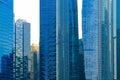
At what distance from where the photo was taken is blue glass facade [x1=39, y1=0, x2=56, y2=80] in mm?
69375

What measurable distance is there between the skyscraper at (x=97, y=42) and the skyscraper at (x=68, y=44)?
171 centimetres

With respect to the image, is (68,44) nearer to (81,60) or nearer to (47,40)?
(81,60)

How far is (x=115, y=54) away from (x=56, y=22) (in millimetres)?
11497

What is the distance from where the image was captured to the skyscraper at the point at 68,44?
68562 mm

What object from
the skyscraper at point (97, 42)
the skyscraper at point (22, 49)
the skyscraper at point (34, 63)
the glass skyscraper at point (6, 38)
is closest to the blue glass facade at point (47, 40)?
the glass skyscraper at point (6, 38)

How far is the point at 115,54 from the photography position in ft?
253

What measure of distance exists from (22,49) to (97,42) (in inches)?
769

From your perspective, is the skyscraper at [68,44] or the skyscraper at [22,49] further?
the skyscraper at [22,49]

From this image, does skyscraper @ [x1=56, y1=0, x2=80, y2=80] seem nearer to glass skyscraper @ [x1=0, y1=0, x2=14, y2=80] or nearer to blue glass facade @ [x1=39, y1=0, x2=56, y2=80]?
blue glass facade @ [x1=39, y1=0, x2=56, y2=80]

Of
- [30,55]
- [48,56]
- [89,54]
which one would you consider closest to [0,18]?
[48,56]

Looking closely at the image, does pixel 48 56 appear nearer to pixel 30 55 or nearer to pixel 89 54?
pixel 89 54

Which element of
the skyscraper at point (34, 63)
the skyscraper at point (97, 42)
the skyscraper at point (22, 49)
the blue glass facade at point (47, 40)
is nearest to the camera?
the skyscraper at point (97, 42)

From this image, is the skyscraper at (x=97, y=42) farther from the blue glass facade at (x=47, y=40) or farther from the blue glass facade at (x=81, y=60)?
the blue glass facade at (x=47, y=40)

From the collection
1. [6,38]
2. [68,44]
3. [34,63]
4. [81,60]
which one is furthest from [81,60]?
[34,63]
